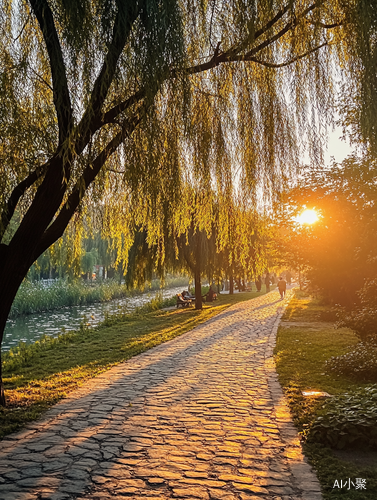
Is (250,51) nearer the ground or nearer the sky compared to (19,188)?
nearer the sky

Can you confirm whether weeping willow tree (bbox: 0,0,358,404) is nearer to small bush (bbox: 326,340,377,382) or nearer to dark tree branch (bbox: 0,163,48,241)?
dark tree branch (bbox: 0,163,48,241)

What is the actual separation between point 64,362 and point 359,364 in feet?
22.1

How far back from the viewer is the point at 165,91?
4.75 metres

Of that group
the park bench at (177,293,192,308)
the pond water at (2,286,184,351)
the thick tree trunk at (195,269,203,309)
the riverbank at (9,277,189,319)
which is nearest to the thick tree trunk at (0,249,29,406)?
the pond water at (2,286,184,351)

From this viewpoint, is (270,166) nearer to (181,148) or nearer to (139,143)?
(181,148)

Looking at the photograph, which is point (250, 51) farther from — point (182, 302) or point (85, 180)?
point (182, 302)

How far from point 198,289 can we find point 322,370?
600 inches

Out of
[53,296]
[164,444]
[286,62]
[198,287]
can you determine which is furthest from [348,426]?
[53,296]

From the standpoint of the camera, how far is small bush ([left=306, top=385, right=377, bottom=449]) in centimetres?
446

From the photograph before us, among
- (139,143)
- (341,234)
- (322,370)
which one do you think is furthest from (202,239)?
(139,143)

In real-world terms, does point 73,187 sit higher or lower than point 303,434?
higher

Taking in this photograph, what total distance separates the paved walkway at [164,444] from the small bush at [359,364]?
121 cm

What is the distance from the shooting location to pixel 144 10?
427cm

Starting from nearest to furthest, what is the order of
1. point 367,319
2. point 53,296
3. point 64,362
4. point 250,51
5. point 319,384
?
point 250,51, point 319,384, point 367,319, point 64,362, point 53,296
